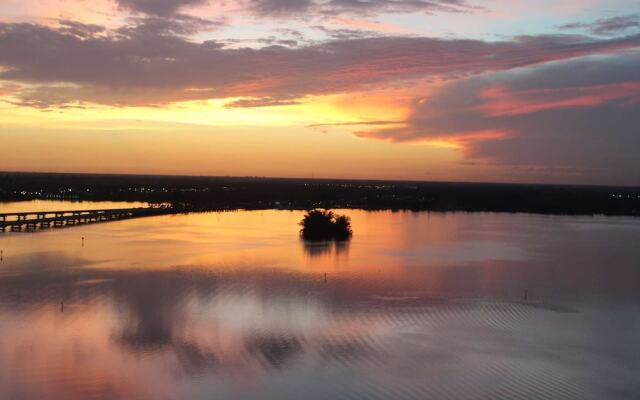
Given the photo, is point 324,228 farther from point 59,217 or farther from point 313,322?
point 313,322

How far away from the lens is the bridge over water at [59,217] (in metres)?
52.8

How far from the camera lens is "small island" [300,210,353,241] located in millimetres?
48938

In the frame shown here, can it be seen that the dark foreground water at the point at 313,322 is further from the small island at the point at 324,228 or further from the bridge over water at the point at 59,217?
the bridge over water at the point at 59,217

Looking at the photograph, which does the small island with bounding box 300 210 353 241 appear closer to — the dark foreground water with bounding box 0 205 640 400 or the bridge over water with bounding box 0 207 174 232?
the dark foreground water with bounding box 0 205 640 400

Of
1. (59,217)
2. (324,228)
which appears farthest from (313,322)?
(59,217)

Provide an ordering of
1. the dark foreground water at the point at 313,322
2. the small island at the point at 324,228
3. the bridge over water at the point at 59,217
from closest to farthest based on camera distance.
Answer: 1. the dark foreground water at the point at 313,322
2. the small island at the point at 324,228
3. the bridge over water at the point at 59,217

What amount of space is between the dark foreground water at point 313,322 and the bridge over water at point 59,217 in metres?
10.2

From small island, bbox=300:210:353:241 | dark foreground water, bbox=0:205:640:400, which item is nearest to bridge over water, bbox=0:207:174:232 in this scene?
dark foreground water, bbox=0:205:640:400

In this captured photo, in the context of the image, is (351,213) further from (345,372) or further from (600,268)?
(345,372)

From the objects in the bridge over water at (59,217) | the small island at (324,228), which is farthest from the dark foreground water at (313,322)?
the bridge over water at (59,217)

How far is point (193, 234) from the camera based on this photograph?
5169cm

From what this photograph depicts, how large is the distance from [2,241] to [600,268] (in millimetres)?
37470

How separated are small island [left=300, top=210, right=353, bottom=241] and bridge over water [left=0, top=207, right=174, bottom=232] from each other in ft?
73.0

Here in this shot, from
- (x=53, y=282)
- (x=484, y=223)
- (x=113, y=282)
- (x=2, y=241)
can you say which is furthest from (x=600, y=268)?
(x=2, y=241)
